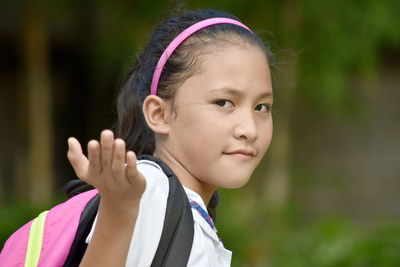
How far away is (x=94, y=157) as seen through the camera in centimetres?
133

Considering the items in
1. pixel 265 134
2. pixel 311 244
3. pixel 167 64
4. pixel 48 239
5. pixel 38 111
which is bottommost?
pixel 311 244

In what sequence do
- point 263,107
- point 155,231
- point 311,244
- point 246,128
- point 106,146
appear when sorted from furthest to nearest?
point 311,244, point 263,107, point 246,128, point 155,231, point 106,146

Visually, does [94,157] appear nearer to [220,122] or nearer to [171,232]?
[171,232]

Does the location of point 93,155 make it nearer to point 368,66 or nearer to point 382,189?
point 368,66

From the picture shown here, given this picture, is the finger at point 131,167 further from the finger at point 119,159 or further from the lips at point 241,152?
the lips at point 241,152

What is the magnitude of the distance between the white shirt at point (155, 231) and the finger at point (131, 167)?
6.4 inches

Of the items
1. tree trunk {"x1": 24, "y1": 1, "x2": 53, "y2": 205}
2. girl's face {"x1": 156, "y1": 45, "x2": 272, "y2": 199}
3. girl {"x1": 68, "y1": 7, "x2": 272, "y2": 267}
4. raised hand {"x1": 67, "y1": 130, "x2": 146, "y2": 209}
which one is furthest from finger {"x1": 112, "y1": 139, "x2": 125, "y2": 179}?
tree trunk {"x1": 24, "y1": 1, "x2": 53, "y2": 205}

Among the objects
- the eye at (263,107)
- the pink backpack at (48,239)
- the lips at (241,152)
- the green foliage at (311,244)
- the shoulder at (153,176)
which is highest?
the eye at (263,107)

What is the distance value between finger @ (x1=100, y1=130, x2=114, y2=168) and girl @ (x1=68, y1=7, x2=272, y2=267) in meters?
0.15

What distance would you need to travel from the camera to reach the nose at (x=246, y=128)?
1.77 metres

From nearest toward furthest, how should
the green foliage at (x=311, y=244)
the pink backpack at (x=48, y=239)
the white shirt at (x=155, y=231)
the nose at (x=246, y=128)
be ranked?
the white shirt at (x=155, y=231)
the pink backpack at (x=48, y=239)
the nose at (x=246, y=128)
the green foliage at (x=311, y=244)

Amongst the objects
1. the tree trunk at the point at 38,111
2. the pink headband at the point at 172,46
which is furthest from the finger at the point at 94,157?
the tree trunk at the point at 38,111

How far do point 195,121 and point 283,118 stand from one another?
4.75m

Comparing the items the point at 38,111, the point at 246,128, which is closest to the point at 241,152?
the point at 246,128
